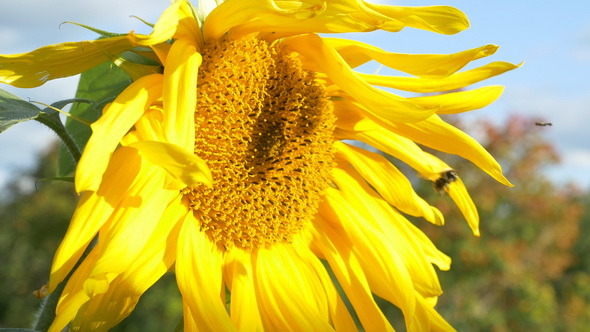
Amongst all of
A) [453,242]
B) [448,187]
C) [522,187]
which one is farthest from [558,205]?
[448,187]

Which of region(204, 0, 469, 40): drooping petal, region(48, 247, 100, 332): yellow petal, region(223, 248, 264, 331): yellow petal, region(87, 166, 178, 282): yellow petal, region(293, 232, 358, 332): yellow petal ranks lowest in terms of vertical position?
region(293, 232, 358, 332): yellow petal

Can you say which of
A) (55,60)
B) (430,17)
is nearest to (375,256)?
(430,17)

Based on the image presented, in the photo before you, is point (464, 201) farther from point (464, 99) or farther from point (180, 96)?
point (180, 96)

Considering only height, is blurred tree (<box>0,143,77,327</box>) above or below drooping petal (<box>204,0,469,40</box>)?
below

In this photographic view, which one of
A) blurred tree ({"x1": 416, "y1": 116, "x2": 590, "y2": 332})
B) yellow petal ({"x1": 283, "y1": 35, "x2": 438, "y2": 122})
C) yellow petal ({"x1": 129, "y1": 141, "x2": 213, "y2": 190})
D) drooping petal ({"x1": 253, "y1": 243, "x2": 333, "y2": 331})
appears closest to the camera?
yellow petal ({"x1": 129, "y1": 141, "x2": 213, "y2": 190})

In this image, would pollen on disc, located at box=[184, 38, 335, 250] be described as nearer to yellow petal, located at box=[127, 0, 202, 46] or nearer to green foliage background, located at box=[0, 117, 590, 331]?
yellow petal, located at box=[127, 0, 202, 46]

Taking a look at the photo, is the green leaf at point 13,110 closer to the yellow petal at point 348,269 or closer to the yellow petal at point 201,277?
the yellow petal at point 201,277

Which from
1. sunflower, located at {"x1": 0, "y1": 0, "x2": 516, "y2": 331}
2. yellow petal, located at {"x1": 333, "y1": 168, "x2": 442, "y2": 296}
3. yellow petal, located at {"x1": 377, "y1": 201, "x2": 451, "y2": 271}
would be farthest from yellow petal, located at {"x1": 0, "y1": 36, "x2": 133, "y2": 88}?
yellow petal, located at {"x1": 377, "y1": 201, "x2": 451, "y2": 271}

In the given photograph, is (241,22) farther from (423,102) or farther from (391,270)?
(391,270)
